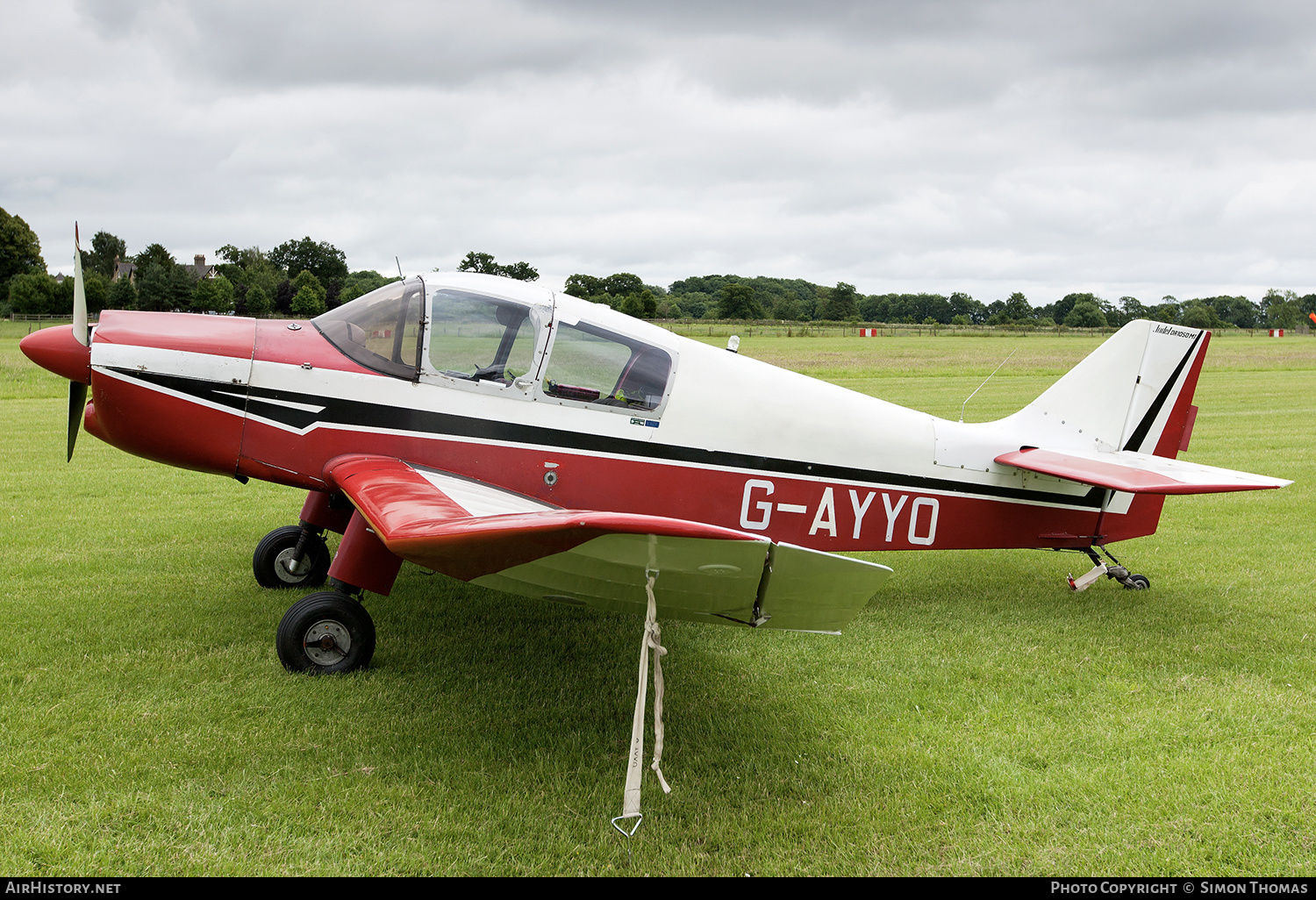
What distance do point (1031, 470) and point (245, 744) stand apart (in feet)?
16.8

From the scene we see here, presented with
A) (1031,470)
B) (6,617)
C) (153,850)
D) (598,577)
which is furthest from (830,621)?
(6,617)

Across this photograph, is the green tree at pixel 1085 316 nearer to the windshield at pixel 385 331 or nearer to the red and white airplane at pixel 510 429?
the red and white airplane at pixel 510 429

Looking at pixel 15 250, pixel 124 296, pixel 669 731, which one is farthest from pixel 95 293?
pixel 15 250

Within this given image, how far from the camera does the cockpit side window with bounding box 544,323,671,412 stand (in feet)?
17.2

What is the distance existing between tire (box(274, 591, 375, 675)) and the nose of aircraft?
194 cm

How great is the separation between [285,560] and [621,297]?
62.1 metres

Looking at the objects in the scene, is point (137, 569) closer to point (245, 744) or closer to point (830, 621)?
point (245, 744)

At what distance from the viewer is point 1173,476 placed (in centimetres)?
561

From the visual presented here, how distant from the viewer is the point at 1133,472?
5766mm

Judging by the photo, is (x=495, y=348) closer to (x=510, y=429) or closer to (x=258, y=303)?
(x=510, y=429)

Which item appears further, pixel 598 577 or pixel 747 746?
pixel 747 746

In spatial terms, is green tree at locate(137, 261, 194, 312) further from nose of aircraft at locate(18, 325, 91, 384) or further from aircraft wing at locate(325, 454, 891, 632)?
aircraft wing at locate(325, 454, 891, 632)

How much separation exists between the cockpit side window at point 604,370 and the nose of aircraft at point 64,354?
2.76 metres

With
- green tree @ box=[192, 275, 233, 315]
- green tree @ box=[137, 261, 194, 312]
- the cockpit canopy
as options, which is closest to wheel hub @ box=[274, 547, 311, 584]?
the cockpit canopy
